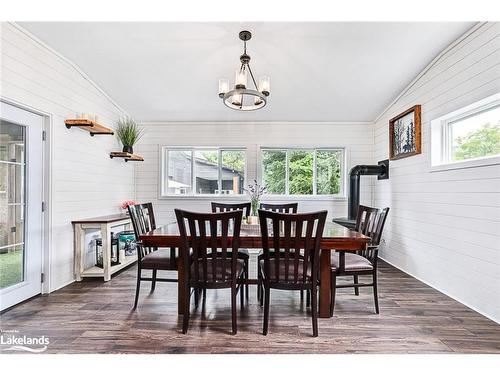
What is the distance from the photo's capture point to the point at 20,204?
2.79 meters

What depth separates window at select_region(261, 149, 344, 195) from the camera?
5203 millimetres

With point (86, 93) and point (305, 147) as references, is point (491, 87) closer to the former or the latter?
point (305, 147)

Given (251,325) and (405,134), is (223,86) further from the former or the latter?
(405,134)

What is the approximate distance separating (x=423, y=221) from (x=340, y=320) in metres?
1.93

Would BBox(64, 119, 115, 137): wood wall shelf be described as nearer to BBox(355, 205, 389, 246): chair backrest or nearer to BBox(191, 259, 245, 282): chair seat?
BBox(191, 259, 245, 282): chair seat

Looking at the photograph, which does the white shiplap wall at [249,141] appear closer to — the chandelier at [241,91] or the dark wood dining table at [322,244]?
the chandelier at [241,91]

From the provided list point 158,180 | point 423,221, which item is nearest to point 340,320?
point 423,221

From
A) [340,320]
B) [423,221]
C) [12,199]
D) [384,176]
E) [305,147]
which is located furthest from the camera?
[305,147]

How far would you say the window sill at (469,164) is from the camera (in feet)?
8.03

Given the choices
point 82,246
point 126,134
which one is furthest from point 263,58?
point 82,246

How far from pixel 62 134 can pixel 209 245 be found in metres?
2.47

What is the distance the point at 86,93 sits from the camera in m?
3.73

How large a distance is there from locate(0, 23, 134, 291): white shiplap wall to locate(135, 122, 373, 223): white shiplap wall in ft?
2.97

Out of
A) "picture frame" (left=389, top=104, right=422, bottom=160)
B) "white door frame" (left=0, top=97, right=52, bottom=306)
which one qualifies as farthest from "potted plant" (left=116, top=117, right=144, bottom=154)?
"picture frame" (left=389, top=104, right=422, bottom=160)
